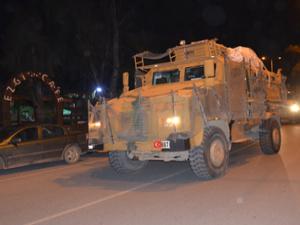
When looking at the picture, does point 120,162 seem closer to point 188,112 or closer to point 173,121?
point 173,121

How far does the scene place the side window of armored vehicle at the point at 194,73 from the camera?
11.0 metres

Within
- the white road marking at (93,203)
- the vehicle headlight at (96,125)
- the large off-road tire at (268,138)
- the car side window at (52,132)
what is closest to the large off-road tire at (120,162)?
the vehicle headlight at (96,125)

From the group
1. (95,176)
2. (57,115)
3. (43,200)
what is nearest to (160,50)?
(57,115)

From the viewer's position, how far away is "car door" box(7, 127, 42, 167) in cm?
1191

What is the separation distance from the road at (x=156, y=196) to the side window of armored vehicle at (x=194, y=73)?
8.08 feet

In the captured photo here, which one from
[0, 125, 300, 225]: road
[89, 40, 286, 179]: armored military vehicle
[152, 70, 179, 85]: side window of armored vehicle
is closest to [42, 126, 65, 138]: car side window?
[0, 125, 300, 225]: road

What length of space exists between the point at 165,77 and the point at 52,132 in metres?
4.31

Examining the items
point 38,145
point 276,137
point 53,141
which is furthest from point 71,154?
point 276,137

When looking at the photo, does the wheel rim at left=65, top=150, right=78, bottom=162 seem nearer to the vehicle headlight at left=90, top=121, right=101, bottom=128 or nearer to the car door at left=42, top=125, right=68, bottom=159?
the car door at left=42, top=125, right=68, bottom=159

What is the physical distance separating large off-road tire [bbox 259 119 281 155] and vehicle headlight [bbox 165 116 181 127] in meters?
5.11

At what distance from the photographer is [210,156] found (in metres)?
9.45

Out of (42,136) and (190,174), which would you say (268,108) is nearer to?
(190,174)

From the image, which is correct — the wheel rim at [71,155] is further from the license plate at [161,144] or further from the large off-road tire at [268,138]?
the large off-road tire at [268,138]

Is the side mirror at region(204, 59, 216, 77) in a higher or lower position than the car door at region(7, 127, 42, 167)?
higher
